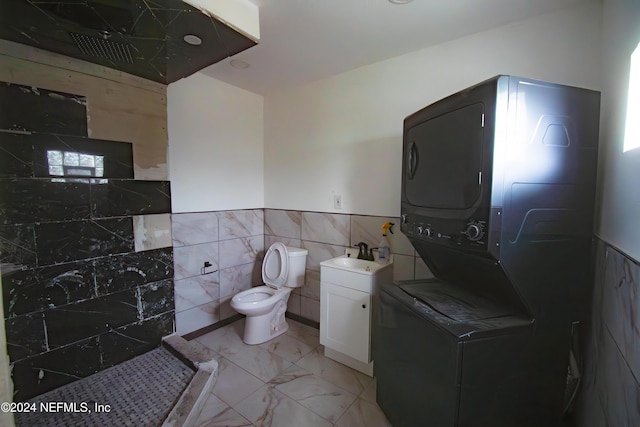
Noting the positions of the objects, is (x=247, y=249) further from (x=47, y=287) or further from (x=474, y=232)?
(x=474, y=232)

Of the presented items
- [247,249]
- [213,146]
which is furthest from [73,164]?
[247,249]

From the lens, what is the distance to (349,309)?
1.98m

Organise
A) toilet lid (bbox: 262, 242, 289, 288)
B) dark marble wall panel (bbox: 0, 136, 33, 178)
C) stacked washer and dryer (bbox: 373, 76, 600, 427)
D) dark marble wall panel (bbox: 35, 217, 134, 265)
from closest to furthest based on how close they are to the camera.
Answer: stacked washer and dryer (bbox: 373, 76, 600, 427) < dark marble wall panel (bbox: 0, 136, 33, 178) < dark marble wall panel (bbox: 35, 217, 134, 265) < toilet lid (bbox: 262, 242, 289, 288)

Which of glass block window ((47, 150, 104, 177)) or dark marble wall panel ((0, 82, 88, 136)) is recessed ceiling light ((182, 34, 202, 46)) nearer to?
dark marble wall panel ((0, 82, 88, 136))

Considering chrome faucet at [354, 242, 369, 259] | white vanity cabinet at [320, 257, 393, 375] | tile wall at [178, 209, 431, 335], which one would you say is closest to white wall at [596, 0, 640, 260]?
tile wall at [178, 209, 431, 335]

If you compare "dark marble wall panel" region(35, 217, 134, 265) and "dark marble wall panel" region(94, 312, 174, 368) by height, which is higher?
"dark marble wall panel" region(35, 217, 134, 265)

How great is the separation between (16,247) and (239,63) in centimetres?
185

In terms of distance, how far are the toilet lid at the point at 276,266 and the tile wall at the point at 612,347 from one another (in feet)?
6.67

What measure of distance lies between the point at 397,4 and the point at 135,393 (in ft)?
8.58

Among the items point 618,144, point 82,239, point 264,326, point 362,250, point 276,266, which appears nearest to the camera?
point 618,144

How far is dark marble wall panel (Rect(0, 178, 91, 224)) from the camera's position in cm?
145

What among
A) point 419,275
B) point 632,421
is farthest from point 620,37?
point 419,275

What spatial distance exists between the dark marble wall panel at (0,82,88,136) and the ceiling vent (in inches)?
11.0

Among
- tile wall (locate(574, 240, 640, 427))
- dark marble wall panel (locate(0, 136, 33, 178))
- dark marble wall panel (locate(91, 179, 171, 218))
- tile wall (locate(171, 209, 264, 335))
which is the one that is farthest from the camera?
tile wall (locate(171, 209, 264, 335))
